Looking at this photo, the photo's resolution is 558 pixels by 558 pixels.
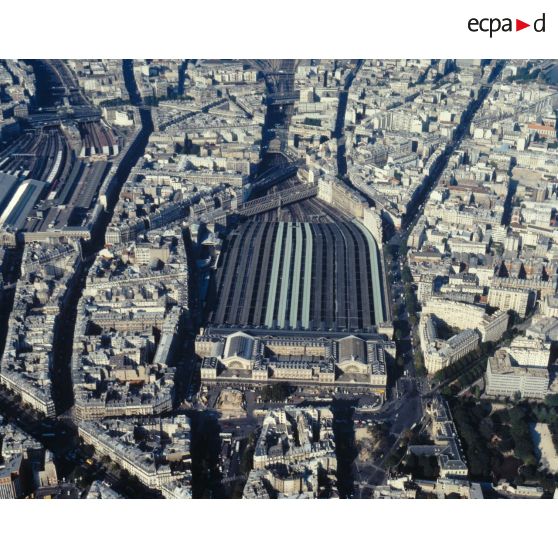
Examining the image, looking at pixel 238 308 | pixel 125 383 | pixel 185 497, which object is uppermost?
pixel 238 308

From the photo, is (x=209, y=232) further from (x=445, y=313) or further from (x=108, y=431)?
(x=108, y=431)

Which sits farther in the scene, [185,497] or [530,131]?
[530,131]

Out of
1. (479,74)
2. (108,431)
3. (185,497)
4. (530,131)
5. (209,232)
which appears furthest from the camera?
(479,74)

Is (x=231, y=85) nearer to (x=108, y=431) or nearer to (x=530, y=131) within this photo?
(x=530, y=131)

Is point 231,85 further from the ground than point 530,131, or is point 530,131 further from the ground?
point 231,85

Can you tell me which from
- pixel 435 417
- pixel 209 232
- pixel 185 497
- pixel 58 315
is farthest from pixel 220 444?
pixel 209 232

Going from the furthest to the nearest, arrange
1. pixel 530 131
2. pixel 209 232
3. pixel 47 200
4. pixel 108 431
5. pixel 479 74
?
pixel 479 74
pixel 530 131
pixel 47 200
pixel 209 232
pixel 108 431
